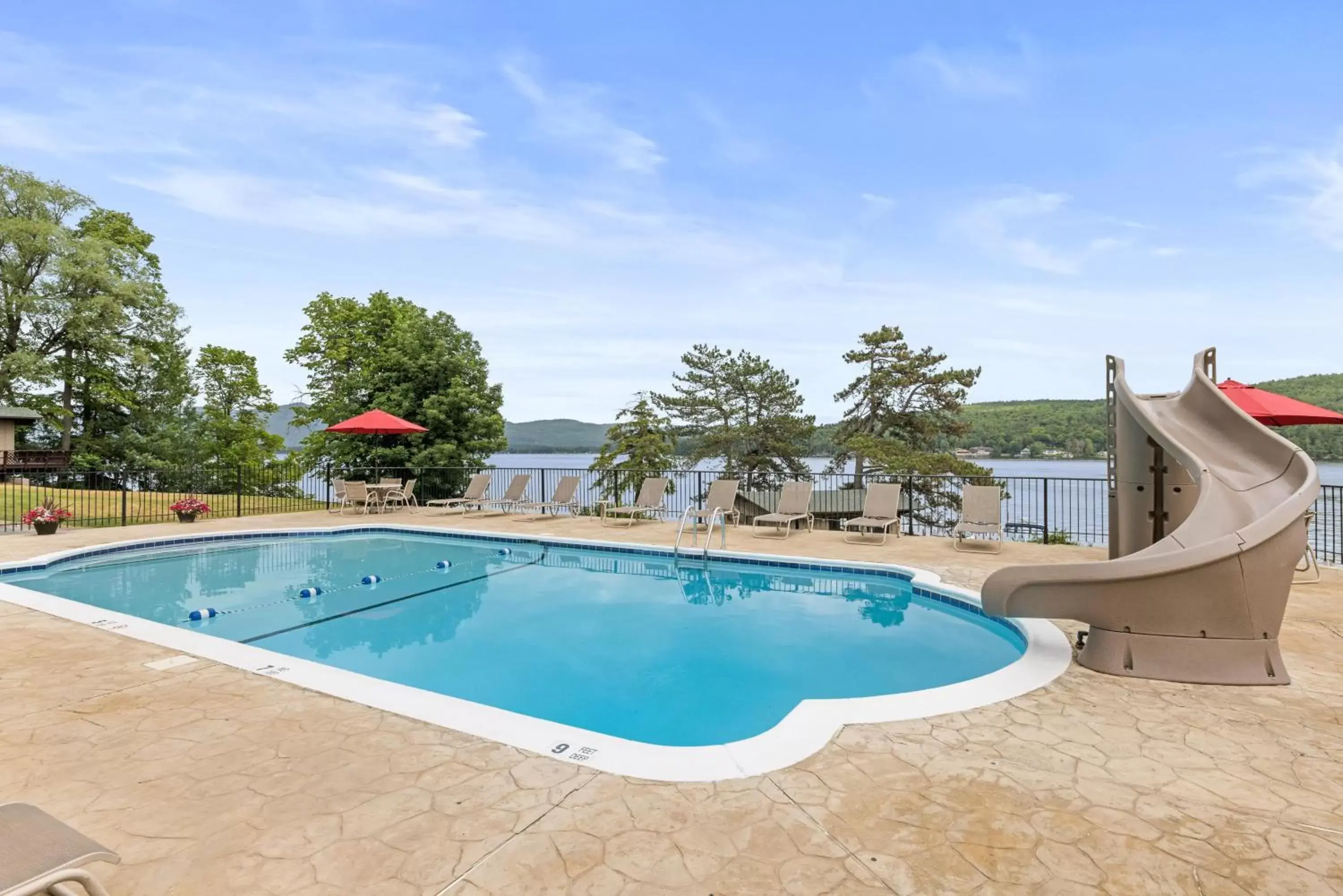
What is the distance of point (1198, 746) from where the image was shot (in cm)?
313

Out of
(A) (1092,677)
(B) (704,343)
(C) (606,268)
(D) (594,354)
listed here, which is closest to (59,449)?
(D) (594,354)

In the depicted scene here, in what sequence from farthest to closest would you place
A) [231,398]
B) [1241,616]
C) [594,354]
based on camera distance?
1. [231,398]
2. [594,354]
3. [1241,616]

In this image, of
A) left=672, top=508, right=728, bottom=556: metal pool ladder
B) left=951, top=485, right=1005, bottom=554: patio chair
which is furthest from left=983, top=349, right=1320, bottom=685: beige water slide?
left=672, top=508, right=728, bottom=556: metal pool ladder

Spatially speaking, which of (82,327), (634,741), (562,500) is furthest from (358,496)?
(82,327)

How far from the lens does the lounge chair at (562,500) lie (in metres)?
13.5

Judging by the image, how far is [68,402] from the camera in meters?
26.4

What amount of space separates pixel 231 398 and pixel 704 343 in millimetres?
23574

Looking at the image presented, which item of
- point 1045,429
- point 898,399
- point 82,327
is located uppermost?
point 82,327

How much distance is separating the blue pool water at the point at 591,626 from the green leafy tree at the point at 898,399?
1513 cm

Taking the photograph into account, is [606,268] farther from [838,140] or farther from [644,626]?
[644,626]

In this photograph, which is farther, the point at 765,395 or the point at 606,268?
the point at 765,395

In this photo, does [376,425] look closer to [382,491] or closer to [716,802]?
[382,491]

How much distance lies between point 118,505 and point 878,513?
65.2 ft

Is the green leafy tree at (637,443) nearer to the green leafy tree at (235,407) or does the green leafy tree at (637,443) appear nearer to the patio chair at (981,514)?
the patio chair at (981,514)
